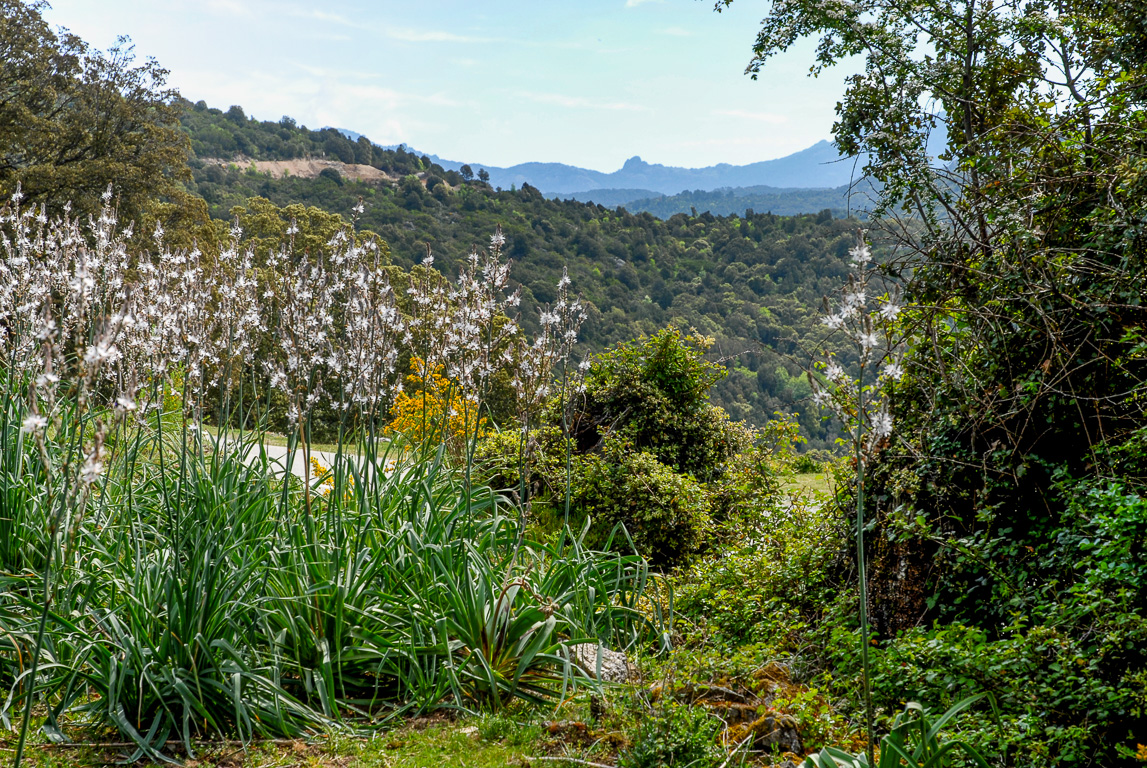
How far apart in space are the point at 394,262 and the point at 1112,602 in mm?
37956

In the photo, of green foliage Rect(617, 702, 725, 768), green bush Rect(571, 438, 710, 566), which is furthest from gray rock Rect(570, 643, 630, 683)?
green bush Rect(571, 438, 710, 566)

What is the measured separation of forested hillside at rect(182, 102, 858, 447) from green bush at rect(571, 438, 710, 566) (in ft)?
75.5

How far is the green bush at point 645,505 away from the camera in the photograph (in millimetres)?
6902

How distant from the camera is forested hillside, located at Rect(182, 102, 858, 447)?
37.5 m

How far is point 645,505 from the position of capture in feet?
22.9

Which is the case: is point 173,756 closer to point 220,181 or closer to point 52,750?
point 52,750

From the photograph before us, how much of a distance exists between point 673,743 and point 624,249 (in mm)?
48003

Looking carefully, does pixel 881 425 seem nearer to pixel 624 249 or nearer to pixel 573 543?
pixel 573 543

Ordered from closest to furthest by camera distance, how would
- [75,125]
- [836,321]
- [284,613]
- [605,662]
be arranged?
1. [836,321]
2. [284,613]
3. [605,662]
4. [75,125]

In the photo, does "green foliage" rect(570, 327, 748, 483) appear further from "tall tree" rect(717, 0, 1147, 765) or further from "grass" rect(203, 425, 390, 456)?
"tall tree" rect(717, 0, 1147, 765)

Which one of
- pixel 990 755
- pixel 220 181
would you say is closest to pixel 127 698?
pixel 990 755

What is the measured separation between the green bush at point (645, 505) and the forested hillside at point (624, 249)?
22999 mm

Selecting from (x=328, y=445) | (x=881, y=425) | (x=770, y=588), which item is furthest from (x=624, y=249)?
(x=881, y=425)

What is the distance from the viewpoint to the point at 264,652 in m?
3.40
